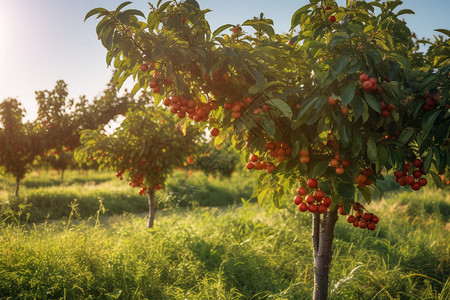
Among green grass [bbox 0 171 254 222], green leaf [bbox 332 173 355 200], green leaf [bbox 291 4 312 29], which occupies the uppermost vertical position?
green leaf [bbox 291 4 312 29]

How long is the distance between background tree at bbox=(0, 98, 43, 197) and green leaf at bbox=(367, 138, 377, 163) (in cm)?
825

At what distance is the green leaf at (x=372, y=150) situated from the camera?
5.43ft

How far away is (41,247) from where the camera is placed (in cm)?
310

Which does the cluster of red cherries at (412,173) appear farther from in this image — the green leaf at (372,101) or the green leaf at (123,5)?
the green leaf at (123,5)

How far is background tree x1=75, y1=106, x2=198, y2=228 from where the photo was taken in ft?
16.3

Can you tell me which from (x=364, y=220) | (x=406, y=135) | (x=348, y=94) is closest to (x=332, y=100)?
(x=348, y=94)

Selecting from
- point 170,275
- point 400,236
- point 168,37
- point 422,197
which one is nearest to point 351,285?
point 170,275

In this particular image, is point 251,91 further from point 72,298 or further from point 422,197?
point 422,197

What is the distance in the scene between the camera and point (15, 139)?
7.86 meters

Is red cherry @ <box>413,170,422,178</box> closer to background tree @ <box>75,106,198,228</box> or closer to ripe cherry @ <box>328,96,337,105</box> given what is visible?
ripe cherry @ <box>328,96,337,105</box>

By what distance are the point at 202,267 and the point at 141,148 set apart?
7.62ft

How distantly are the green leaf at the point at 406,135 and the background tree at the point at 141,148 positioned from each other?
12.5 ft

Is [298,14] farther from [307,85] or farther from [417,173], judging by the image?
[417,173]

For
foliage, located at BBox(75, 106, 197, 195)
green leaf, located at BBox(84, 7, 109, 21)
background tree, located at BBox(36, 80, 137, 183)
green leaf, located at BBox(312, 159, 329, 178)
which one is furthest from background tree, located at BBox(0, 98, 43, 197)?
green leaf, located at BBox(312, 159, 329, 178)
